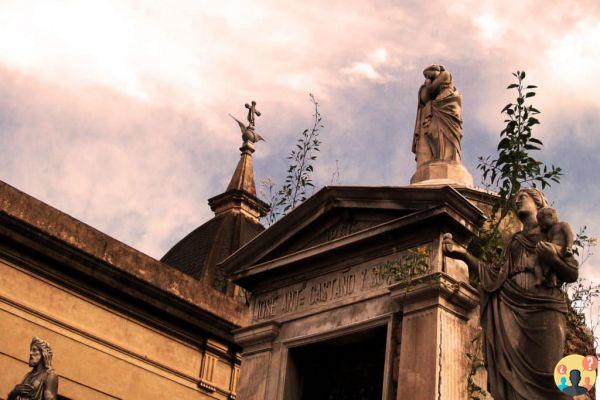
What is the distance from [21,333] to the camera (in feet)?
47.0

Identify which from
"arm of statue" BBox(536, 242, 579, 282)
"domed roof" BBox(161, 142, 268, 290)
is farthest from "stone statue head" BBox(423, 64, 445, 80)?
"domed roof" BBox(161, 142, 268, 290)

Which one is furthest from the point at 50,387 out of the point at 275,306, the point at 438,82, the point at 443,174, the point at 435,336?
the point at 438,82

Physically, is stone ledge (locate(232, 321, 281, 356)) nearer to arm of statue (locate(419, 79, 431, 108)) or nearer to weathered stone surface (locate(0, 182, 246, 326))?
arm of statue (locate(419, 79, 431, 108))

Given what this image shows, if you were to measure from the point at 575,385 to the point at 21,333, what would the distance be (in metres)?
9.07

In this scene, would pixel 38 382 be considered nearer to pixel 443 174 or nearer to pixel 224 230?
pixel 443 174

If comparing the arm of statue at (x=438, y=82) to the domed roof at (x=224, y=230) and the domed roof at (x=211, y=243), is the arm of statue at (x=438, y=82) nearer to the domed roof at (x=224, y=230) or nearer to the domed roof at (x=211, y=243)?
the domed roof at (x=224, y=230)

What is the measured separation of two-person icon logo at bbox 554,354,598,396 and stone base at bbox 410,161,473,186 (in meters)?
3.79

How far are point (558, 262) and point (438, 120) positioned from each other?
13.4 ft

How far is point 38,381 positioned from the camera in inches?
456

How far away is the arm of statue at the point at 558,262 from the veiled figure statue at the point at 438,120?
3622 millimetres

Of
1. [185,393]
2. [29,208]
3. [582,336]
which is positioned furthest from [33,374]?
[582,336]

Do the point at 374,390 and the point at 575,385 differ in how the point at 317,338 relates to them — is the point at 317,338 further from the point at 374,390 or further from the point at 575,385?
the point at 575,385

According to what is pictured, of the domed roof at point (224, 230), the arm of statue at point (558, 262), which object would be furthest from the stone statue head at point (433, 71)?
the domed roof at point (224, 230)

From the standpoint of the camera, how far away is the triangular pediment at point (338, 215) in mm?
10305
